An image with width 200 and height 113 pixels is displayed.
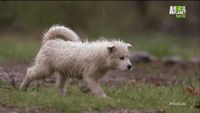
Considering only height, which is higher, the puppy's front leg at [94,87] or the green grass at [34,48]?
the green grass at [34,48]

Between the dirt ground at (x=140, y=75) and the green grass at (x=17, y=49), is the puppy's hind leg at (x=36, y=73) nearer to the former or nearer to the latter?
the dirt ground at (x=140, y=75)

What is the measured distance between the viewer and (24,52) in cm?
2527

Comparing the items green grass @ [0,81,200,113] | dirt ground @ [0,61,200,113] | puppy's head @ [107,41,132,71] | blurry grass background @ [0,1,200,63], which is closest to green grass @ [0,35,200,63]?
blurry grass background @ [0,1,200,63]

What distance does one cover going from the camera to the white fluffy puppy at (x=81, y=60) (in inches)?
484

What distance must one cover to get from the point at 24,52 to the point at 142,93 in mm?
12381

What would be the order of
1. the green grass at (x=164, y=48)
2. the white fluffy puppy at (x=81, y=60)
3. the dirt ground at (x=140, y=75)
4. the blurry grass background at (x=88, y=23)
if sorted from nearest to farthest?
the white fluffy puppy at (x=81, y=60) → the dirt ground at (x=140, y=75) → the green grass at (x=164, y=48) → the blurry grass background at (x=88, y=23)

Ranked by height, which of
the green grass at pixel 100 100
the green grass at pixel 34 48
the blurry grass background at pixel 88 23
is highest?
the blurry grass background at pixel 88 23

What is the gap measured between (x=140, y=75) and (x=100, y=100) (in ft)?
26.2

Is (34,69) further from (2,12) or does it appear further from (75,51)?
(2,12)

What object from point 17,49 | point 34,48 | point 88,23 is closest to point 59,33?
point 17,49

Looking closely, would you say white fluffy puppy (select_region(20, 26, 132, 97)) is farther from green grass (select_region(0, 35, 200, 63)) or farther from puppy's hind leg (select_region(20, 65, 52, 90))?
green grass (select_region(0, 35, 200, 63))

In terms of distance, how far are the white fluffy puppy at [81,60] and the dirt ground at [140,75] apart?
0.59m

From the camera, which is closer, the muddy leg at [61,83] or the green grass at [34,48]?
the muddy leg at [61,83]

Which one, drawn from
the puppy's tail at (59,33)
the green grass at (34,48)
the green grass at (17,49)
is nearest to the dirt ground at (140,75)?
the puppy's tail at (59,33)
